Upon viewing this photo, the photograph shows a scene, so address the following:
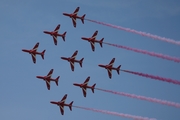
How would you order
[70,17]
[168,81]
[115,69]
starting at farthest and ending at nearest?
[70,17], [115,69], [168,81]

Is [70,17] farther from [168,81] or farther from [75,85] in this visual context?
[168,81]

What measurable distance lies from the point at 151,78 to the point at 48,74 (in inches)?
1513

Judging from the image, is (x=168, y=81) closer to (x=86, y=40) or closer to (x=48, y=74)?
(x=86, y=40)

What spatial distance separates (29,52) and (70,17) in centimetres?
1650

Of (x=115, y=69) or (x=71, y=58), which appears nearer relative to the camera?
(x=115, y=69)

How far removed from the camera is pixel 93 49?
117188 mm

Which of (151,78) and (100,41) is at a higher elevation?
(100,41)

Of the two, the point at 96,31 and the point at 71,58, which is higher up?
the point at 96,31

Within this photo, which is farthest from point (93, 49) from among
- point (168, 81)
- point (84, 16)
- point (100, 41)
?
point (168, 81)

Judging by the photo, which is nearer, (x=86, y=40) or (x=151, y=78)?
(x=151, y=78)

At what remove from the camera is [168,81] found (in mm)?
92875

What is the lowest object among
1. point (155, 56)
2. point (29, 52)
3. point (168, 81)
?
point (168, 81)

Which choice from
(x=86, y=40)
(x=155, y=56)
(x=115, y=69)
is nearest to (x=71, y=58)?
(x=86, y=40)

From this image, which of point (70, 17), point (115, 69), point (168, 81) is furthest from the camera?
point (70, 17)
